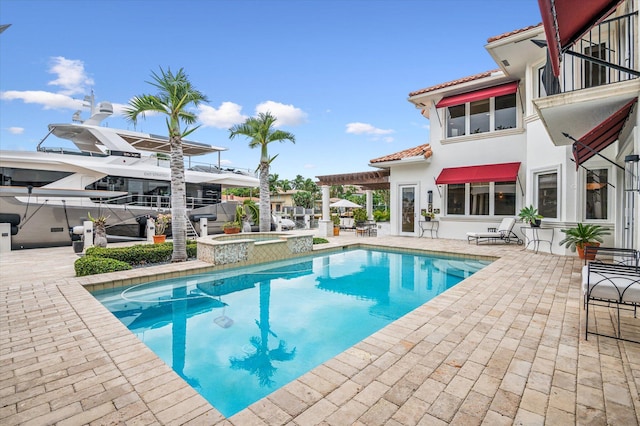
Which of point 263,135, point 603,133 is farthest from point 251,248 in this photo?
point 603,133

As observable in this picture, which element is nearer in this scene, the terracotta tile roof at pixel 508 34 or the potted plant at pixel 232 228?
the terracotta tile roof at pixel 508 34

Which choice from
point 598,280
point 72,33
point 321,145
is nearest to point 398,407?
point 598,280

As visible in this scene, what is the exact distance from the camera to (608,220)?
10.8 metres

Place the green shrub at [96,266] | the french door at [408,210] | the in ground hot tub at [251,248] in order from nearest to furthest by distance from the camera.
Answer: the green shrub at [96,266] < the in ground hot tub at [251,248] < the french door at [408,210]

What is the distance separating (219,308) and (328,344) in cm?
336

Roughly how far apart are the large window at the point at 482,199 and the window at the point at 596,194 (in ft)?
14.2

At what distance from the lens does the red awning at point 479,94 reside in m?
14.8

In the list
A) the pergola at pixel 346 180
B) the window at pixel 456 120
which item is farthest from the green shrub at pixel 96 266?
the window at pixel 456 120

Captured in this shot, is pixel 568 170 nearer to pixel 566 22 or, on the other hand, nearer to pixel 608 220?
pixel 608 220

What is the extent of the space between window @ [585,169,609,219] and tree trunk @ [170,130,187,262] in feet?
48.5

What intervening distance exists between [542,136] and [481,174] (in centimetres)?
357

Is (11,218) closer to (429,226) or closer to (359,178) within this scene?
(359,178)

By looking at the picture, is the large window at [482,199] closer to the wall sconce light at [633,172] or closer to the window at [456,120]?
the window at [456,120]

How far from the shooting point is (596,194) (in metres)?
11.0
